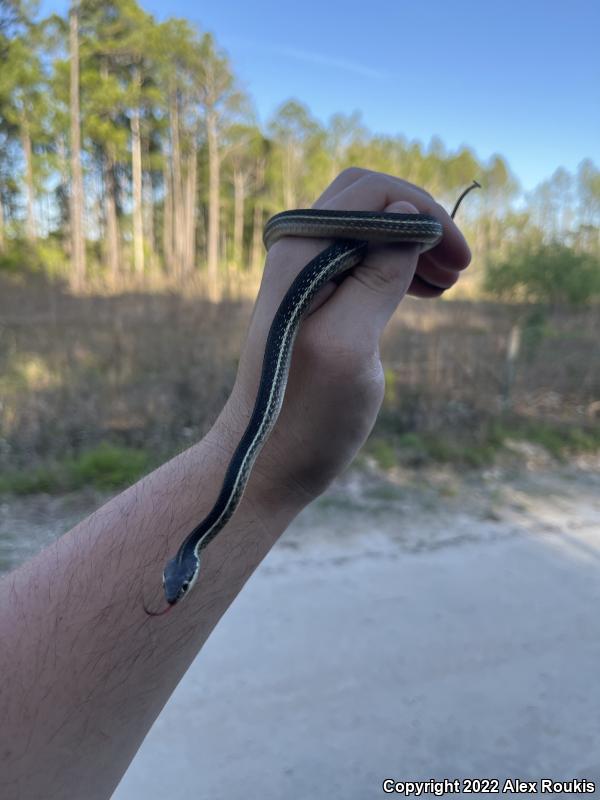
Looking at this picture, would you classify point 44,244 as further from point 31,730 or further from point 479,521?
point 31,730

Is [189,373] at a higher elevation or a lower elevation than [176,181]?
lower

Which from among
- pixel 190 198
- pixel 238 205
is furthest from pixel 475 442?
pixel 238 205

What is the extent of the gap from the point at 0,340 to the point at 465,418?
6689mm

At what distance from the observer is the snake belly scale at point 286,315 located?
1.27 m

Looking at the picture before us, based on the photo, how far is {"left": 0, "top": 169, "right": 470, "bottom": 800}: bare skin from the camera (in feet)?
3.46

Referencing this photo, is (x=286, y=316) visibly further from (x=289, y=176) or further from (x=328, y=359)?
(x=289, y=176)

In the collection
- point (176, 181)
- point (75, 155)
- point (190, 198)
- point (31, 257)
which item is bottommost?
point (31, 257)

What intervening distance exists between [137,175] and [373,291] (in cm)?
2968

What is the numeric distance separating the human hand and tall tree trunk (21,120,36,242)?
90.5 feet

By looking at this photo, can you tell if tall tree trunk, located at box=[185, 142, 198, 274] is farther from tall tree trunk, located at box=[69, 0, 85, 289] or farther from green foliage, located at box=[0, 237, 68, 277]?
tall tree trunk, located at box=[69, 0, 85, 289]

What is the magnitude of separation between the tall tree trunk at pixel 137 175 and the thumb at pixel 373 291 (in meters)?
24.9

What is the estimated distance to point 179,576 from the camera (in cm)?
122

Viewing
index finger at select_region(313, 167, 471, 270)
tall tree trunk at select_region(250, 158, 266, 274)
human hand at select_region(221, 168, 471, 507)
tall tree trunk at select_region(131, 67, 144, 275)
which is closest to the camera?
human hand at select_region(221, 168, 471, 507)

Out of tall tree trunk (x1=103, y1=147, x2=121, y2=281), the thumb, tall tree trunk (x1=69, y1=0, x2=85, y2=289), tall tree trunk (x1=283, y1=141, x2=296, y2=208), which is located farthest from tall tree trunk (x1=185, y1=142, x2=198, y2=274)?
the thumb
